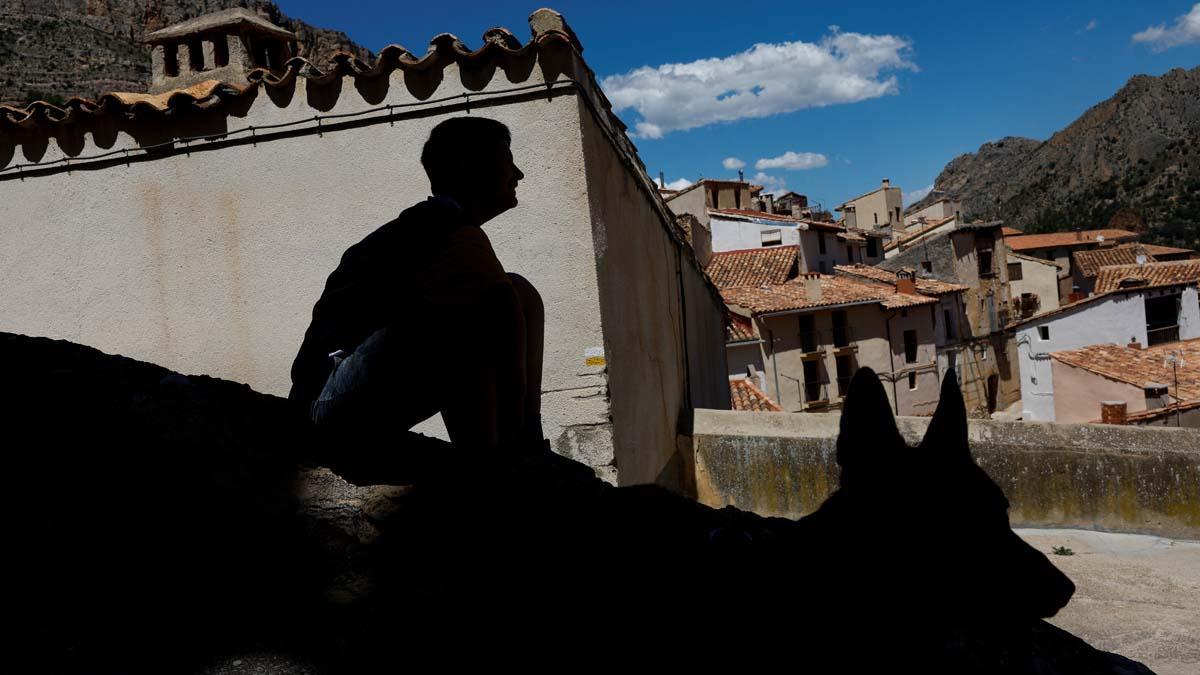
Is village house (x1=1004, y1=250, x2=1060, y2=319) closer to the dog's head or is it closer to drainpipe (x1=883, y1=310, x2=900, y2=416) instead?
drainpipe (x1=883, y1=310, x2=900, y2=416)

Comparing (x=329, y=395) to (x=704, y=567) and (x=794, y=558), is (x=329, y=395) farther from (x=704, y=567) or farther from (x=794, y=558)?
(x=794, y=558)

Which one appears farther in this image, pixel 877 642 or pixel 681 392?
pixel 681 392

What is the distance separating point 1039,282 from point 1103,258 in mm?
4685

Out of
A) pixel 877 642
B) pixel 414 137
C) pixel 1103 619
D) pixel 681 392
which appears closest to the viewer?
pixel 877 642

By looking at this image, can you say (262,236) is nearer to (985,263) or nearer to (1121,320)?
(1121,320)

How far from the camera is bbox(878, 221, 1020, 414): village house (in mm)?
46750

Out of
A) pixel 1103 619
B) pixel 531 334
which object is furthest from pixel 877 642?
pixel 1103 619

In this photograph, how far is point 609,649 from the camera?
4.90 ft

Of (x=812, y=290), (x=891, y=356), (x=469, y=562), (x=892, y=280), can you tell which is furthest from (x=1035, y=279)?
(x=469, y=562)

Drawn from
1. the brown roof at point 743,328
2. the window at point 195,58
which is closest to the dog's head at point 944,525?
the window at point 195,58

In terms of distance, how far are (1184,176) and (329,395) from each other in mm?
97847

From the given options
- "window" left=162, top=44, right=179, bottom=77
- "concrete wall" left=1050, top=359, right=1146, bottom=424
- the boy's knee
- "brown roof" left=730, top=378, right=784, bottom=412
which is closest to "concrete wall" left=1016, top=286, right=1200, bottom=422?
"concrete wall" left=1050, top=359, right=1146, bottom=424

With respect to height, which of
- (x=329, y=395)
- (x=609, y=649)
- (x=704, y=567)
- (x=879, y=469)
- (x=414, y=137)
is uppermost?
(x=414, y=137)

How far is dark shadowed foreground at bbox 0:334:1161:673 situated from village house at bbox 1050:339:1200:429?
774 inches
